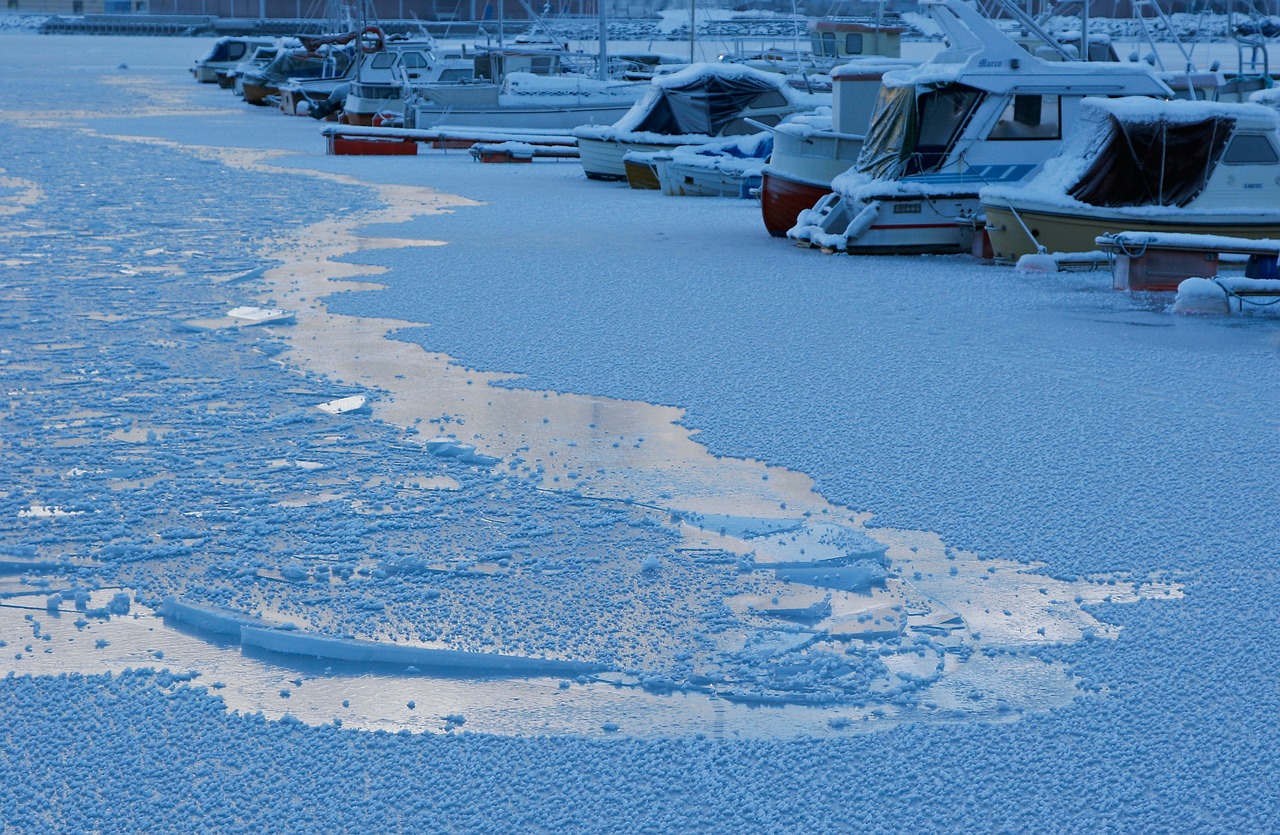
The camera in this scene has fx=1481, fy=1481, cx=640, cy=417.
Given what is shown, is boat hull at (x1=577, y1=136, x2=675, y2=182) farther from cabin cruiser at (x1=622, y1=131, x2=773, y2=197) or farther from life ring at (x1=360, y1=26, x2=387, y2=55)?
life ring at (x1=360, y1=26, x2=387, y2=55)

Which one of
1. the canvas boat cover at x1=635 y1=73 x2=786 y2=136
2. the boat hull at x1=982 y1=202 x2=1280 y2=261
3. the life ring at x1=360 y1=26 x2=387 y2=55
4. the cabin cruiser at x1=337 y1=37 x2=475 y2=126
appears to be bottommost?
the boat hull at x1=982 y1=202 x2=1280 y2=261

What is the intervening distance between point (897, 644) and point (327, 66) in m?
41.2

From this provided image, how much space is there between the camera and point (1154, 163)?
1276 centimetres

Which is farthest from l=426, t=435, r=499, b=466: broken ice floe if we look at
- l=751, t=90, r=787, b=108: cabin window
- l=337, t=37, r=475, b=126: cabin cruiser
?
l=337, t=37, r=475, b=126: cabin cruiser

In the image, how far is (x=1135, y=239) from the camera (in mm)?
11453

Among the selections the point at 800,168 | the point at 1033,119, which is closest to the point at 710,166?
the point at 800,168

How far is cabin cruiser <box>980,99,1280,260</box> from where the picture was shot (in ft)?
40.7

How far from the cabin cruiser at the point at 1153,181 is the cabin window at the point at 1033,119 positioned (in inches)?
39.2

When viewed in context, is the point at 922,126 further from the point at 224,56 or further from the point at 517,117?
the point at 224,56

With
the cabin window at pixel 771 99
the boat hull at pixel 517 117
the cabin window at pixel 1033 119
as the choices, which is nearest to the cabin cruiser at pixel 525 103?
the boat hull at pixel 517 117

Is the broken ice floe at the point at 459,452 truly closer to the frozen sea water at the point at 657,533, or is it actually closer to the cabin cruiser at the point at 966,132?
the frozen sea water at the point at 657,533

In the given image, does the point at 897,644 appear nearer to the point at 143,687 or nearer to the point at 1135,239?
the point at 143,687

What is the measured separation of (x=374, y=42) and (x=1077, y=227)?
94.9 ft

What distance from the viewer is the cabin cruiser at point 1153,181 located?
1239 centimetres
